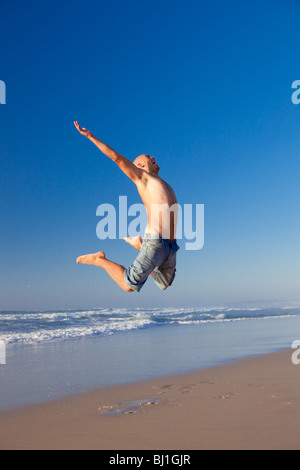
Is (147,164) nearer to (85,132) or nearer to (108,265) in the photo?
(85,132)

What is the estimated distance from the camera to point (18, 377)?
8.19 metres

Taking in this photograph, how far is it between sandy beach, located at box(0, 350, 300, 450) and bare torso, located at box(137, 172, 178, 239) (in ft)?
6.83

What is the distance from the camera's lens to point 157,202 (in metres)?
5.02

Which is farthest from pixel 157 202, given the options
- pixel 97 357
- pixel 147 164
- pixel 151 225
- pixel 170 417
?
pixel 97 357

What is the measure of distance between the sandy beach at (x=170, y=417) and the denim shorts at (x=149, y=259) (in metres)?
1.56

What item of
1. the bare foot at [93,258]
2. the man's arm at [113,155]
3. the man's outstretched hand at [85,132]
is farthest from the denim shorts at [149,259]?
the man's outstretched hand at [85,132]

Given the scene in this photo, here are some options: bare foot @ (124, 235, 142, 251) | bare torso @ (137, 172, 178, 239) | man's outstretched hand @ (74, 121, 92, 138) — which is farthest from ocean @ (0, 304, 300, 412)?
man's outstretched hand @ (74, 121, 92, 138)

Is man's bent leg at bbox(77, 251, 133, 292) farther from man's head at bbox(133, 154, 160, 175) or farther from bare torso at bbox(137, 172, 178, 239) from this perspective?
man's head at bbox(133, 154, 160, 175)

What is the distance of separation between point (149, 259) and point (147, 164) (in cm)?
104

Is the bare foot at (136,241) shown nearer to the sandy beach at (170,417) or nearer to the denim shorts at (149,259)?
the denim shorts at (149,259)

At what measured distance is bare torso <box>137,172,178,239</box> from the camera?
5008 mm

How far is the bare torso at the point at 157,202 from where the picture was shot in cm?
501

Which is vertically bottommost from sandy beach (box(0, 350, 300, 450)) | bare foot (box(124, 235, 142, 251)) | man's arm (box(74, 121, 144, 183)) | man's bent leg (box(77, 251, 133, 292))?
sandy beach (box(0, 350, 300, 450))
